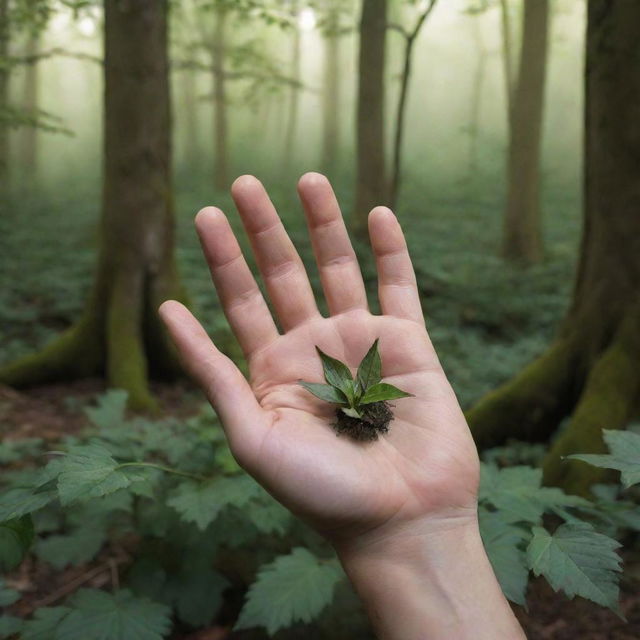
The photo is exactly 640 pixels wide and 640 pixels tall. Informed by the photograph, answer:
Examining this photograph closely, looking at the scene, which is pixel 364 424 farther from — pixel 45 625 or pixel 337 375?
pixel 45 625

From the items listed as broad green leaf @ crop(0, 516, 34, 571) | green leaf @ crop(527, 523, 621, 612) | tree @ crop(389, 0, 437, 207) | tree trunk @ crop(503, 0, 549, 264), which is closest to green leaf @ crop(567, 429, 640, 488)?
green leaf @ crop(527, 523, 621, 612)

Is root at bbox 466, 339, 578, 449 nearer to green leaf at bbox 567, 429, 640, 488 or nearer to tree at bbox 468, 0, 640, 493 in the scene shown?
tree at bbox 468, 0, 640, 493

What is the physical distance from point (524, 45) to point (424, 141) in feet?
72.6

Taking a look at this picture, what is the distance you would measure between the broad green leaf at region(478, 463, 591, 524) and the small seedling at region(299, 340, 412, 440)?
46 cm

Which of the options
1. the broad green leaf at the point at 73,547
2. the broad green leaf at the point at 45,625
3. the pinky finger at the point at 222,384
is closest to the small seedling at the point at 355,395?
the pinky finger at the point at 222,384

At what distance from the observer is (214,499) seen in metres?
1.91

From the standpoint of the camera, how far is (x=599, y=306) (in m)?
3.64

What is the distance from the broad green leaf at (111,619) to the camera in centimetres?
168

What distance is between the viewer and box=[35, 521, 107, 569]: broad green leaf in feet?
7.32

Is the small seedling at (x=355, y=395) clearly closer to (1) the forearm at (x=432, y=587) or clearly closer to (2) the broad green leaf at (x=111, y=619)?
(1) the forearm at (x=432, y=587)

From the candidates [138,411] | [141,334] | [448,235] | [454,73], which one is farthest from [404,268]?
[454,73]

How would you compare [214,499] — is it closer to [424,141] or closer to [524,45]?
[524,45]

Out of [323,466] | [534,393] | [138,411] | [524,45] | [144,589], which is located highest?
[524,45]

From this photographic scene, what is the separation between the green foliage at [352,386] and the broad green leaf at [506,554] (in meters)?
0.54
